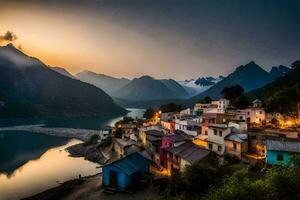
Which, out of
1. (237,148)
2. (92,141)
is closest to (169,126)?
(237,148)

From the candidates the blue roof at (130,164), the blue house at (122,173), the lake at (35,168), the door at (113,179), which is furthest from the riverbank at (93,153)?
the door at (113,179)

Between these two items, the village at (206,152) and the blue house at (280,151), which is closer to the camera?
the blue house at (280,151)

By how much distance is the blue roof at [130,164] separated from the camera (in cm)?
3485

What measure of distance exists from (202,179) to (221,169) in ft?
13.8

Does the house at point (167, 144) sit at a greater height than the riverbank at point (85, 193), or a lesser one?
greater

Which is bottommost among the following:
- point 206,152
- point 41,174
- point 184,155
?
point 41,174

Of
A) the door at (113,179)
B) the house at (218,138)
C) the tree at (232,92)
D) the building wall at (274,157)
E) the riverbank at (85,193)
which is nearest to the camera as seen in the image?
the building wall at (274,157)

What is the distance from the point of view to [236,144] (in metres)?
34.3

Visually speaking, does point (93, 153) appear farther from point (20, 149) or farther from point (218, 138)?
point (218, 138)

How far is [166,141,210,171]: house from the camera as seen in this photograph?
32.0 meters

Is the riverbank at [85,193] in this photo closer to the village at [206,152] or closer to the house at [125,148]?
the village at [206,152]

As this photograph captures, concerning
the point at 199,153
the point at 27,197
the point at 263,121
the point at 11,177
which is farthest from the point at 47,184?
the point at 263,121

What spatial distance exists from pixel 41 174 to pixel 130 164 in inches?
967

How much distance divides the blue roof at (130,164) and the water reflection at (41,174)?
14732mm
